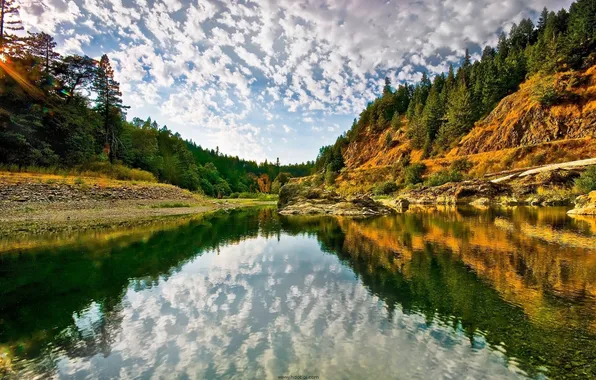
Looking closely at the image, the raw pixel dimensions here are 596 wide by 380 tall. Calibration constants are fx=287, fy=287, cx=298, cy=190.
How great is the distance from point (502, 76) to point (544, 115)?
2888 cm

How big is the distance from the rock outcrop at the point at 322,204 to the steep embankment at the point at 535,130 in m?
40.0

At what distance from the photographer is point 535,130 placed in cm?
6650

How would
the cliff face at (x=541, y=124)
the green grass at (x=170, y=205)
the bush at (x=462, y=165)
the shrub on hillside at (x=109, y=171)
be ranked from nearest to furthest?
the green grass at (x=170, y=205)
the shrub on hillside at (x=109, y=171)
the cliff face at (x=541, y=124)
the bush at (x=462, y=165)

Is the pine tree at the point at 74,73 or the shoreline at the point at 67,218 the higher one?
the pine tree at the point at 74,73

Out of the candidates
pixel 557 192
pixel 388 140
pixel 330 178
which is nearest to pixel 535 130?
pixel 557 192

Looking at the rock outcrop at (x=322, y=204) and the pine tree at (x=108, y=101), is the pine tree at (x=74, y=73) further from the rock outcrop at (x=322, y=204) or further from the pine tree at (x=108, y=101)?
the rock outcrop at (x=322, y=204)

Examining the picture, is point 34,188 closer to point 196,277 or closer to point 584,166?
point 196,277

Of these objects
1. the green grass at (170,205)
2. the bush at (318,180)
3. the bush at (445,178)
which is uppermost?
the bush at (318,180)

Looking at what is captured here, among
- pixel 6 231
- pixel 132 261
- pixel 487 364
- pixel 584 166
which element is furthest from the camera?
pixel 584 166

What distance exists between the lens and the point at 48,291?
8.39 metres

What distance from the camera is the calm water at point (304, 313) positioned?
468 cm

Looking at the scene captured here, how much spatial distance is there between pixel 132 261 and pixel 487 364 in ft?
40.7

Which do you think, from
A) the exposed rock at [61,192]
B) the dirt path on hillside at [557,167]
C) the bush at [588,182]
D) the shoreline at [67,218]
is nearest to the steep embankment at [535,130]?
the dirt path on hillside at [557,167]

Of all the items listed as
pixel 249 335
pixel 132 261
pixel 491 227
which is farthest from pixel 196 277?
pixel 491 227
